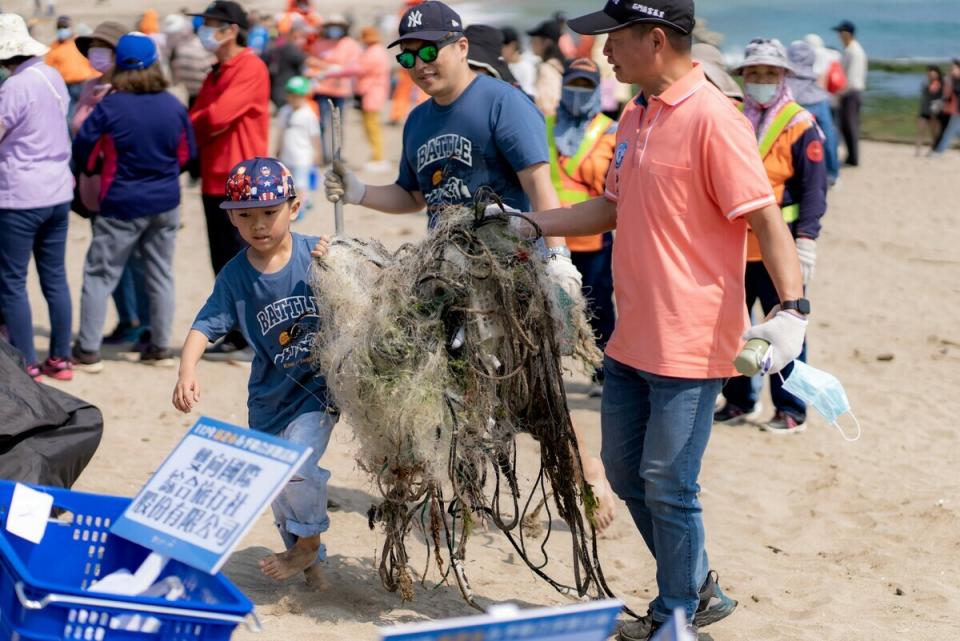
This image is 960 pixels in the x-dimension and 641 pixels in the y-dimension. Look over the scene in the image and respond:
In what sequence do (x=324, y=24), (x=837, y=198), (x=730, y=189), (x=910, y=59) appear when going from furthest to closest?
(x=910, y=59) < (x=324, y=24) < (x=837, y=198) < (x=730, y=189)

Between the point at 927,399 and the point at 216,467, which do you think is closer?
the point at 216,467

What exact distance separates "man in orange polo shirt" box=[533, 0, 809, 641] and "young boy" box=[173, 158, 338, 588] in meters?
1.08

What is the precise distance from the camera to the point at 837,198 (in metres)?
14.1

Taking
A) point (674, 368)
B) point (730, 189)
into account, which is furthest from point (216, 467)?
point (730, 189)

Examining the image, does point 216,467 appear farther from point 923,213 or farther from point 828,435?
point 923,213

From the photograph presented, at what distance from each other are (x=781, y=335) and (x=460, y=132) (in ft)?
5.37

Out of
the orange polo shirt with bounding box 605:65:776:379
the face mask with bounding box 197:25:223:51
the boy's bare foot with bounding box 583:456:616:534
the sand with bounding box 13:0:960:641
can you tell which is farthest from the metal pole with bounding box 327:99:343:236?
the face mask with bounding box 197:25:223:51

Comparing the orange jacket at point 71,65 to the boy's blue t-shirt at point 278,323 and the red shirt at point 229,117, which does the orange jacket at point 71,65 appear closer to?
the red shirt at point 229,117

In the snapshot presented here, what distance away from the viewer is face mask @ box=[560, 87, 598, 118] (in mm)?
6816

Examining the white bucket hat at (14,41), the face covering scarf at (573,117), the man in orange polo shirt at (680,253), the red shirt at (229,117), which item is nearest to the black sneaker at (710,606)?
the man in orange polo shirt at (680,253)

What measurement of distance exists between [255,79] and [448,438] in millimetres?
4308

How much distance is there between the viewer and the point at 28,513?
10.6ft

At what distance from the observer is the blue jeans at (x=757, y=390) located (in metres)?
6.52

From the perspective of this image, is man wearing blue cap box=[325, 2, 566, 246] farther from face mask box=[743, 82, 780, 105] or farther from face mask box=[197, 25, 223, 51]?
face mask box=[197, 25, 223, 51]
